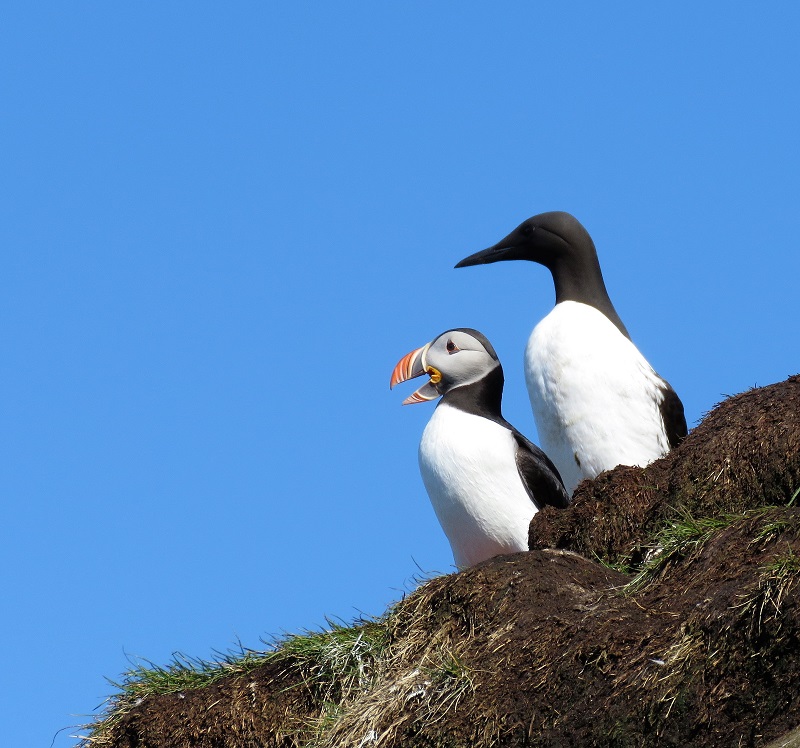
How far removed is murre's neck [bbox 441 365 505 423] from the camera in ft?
28.9

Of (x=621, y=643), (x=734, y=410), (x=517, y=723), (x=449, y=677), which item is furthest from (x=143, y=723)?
(x=734, y=410)

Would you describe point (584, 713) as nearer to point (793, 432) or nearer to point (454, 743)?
point (454, 743)

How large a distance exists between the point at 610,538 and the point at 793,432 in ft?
3.85

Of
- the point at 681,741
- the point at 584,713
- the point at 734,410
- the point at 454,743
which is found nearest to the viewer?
the point at 681,741

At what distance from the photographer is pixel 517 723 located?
19.2ft

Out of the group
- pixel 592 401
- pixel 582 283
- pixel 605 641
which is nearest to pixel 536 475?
pixel 592 401

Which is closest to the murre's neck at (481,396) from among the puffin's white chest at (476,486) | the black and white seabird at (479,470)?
the black and white seabird at (479,470)

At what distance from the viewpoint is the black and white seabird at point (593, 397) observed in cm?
928

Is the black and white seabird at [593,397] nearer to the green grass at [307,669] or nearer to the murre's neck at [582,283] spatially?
the murre's neck at [582,283]

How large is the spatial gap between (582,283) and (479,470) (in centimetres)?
224

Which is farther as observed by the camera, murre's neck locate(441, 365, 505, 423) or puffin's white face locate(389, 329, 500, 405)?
puffin's white face locate(389, 329, 500, 405)

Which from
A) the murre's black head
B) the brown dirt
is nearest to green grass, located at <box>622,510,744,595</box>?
the brown dirt

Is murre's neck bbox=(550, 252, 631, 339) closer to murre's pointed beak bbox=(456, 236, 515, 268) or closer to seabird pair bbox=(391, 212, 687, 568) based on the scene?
seabird pair bbox=(391, 212, 687, 568)

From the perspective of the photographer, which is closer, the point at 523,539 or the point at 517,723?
the point at 517,723
